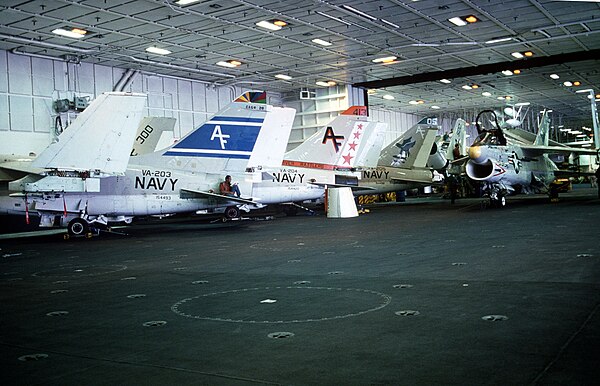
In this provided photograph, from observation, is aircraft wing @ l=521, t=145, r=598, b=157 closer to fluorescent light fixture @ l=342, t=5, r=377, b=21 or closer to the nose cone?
the nose cone

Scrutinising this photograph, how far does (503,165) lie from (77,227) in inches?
609

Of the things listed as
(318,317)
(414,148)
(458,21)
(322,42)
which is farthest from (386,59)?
(318,317)

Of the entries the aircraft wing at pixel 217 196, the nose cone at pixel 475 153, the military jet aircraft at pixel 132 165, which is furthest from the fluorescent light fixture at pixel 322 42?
the aircraft wing at pixel 217 196

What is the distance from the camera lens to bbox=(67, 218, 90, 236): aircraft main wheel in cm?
1670

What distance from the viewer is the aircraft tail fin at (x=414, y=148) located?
29.0 m

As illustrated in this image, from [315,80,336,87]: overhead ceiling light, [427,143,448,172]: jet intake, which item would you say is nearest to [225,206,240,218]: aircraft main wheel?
[427,143,448,172]: jet intake

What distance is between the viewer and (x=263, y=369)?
370 centimetres

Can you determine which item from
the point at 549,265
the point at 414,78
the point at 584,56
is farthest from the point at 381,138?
the point at 549,265

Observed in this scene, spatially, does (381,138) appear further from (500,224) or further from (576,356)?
(576,356)

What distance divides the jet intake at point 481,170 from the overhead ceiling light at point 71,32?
16128 mm

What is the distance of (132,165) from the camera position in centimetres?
1770

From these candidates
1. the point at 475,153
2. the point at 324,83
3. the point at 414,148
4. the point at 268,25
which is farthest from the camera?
the point at 324,83

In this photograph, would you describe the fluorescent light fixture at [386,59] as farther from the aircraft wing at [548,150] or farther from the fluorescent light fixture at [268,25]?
the aircraft wing at [548,150]

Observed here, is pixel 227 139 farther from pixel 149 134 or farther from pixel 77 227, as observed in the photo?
pixel 149 134
